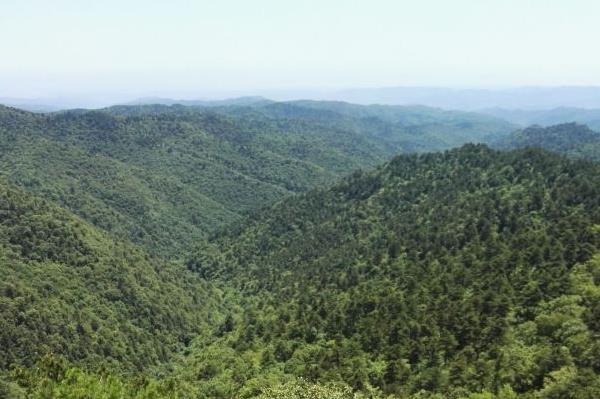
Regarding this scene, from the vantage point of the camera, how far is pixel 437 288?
88.4 metres

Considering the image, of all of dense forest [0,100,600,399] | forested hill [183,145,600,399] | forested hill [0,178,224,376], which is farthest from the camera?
forested hill [0,178,224,376]

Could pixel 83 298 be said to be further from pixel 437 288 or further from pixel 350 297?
pixel 437 288

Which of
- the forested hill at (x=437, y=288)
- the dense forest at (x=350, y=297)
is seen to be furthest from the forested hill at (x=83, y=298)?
the forested hill at (x=437, y=288)

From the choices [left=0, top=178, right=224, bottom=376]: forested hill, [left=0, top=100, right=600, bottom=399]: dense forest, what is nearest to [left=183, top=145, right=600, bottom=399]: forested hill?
[left=0, top=100, right=600, bottom=399]: dense forest

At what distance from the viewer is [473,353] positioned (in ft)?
225

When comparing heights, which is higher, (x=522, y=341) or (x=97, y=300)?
(x=522, y=341)

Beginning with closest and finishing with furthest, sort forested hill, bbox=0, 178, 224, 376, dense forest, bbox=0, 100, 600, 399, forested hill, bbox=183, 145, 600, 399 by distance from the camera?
forested hill, bbox=183, 145, 600, 399, dense forest, bbox=0, 100, 600, 399, forested hill, bbox=0, 178, 224, 376

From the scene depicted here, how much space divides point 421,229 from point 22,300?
75.9m

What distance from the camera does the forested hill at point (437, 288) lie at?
2520 inches

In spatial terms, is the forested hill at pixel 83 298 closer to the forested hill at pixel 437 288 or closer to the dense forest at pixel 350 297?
the dense forest at pixel 350 297

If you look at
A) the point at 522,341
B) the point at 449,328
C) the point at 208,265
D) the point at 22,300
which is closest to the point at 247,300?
the point at 208,265

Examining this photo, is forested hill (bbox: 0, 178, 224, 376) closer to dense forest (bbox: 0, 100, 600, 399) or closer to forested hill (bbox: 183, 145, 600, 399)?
dense forest (bbox: 0, 100, 600, 399)

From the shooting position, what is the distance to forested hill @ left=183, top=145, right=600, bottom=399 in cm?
6400

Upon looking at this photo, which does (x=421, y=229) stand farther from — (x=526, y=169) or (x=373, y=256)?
(x=526, y=169)
